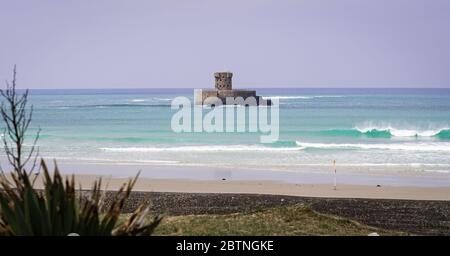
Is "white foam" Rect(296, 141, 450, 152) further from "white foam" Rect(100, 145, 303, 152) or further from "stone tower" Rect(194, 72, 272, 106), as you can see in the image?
"stone tower" Rect(194, 72, 272, 106)

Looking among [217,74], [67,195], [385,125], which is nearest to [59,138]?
[385,125]

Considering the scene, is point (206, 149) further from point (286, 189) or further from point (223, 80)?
point (223, 80)

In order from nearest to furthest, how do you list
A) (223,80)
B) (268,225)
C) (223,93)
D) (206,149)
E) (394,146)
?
(268,225) → (206,149) → (394,146) → (223,93) → (223,80)

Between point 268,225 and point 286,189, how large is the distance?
8295 mm

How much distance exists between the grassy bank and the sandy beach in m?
6.04

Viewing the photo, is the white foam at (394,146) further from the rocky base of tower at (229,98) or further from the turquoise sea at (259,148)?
the rocky base of tower at (229,98)

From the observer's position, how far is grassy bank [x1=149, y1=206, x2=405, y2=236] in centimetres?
1046

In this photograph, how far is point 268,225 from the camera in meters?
11.0

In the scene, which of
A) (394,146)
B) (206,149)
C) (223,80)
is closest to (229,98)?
(223,80)

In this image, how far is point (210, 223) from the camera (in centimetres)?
1128

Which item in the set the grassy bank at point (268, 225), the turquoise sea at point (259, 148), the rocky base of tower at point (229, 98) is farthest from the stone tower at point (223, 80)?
the grassy bank at point (268, 225)

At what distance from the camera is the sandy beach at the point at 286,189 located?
59.8 ft
